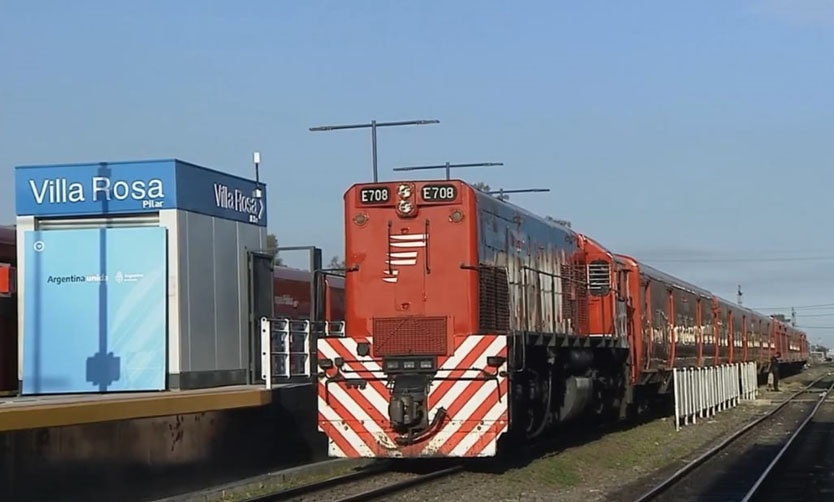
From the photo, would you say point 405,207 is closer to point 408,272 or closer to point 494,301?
point 408,272

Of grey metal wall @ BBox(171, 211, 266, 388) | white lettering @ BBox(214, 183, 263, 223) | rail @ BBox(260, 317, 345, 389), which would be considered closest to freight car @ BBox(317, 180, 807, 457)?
rail @ BBox(260, 317, 345, 389)

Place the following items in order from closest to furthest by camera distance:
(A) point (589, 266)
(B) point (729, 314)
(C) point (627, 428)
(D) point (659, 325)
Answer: (A) point (589, 266) → (C) point (627, 428) → (D) point (659, 325) → (B) point (729, 314)

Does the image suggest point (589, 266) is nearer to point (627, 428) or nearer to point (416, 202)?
point (627, 428)

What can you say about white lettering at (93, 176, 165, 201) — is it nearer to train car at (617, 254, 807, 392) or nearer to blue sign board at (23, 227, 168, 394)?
blue sign board at (23, 227, 168, 394)

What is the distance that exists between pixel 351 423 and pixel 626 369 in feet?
31.0

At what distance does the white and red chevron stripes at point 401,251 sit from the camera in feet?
50.4

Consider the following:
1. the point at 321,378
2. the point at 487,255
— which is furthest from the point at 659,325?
the point at 321,378

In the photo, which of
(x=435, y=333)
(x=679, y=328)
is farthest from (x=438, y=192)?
(x=679, y=328)

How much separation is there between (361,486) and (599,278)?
855 centimetres

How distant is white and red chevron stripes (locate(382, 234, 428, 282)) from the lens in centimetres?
1535

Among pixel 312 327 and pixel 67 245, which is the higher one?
pixel 67 245

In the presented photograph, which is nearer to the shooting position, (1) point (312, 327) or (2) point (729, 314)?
(1) point (312, 327)

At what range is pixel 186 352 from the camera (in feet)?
50.8

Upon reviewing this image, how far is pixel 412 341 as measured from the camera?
15.0 meters
